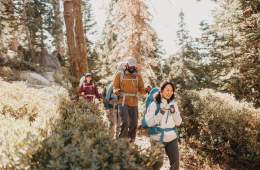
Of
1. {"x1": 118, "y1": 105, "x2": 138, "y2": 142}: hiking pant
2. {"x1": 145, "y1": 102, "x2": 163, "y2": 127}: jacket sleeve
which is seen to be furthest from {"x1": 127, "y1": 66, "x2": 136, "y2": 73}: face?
{"x1": 145, "y1": 102, "x2": 163, "y2": 127}: jacket sleeve

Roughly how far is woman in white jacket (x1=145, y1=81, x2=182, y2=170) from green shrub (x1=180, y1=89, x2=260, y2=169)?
13.7 feet

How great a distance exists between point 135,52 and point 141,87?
13.7 m

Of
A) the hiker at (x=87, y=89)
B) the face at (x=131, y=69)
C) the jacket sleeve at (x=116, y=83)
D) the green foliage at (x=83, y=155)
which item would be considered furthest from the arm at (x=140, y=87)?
the green foliage at (x=83, y=155)

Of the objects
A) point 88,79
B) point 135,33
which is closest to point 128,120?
point 88,79

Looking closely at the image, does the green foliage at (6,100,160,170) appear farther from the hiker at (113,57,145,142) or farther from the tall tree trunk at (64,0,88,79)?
the tall tree trunk at (64,0,88,79)

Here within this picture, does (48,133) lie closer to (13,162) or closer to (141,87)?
(13,162)

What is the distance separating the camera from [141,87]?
9.31 m

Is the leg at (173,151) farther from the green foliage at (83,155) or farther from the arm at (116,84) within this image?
the arm at (116,84)

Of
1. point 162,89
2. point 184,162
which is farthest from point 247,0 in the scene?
point 162,89

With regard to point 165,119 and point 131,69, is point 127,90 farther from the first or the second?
point 165,119

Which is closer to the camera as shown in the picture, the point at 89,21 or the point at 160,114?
the point at 160,114

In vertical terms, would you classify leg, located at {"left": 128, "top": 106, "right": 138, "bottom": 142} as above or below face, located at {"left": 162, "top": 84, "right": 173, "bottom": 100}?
below

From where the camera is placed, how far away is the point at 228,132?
10.5 metres

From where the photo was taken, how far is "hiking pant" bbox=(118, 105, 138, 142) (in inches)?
361
